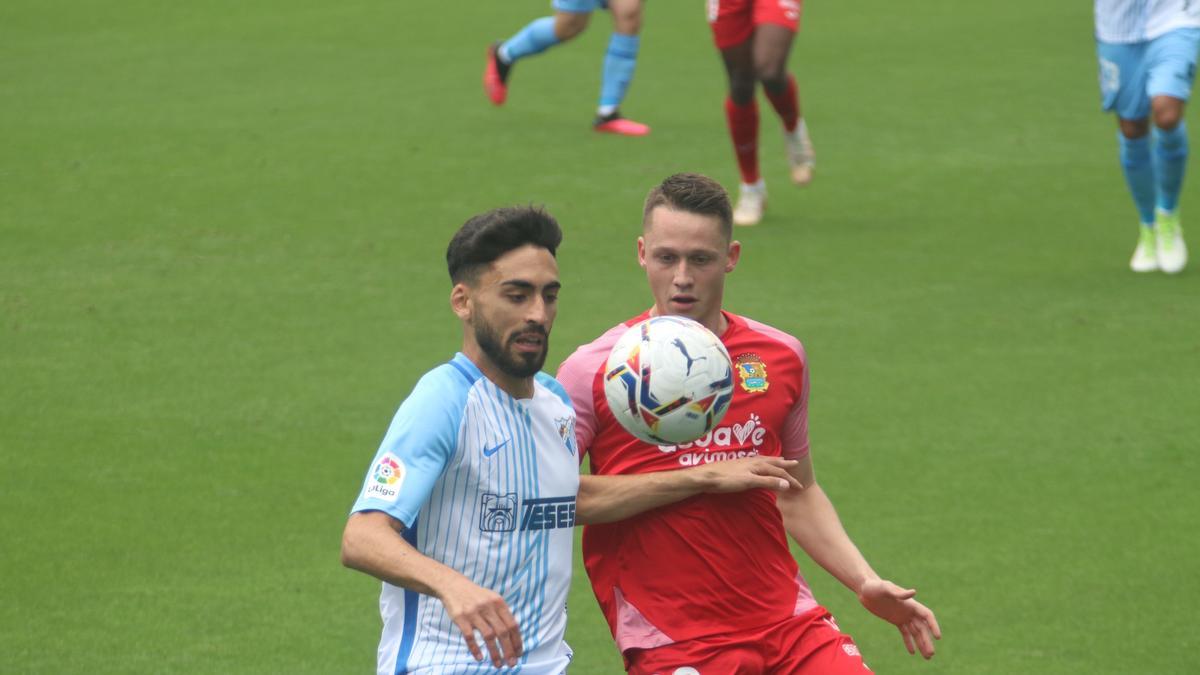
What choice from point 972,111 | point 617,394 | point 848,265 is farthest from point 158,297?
point 972,111

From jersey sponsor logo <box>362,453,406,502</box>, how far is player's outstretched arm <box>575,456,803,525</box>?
2.06 ft

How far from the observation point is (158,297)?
9469mm

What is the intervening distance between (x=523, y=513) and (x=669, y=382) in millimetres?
451

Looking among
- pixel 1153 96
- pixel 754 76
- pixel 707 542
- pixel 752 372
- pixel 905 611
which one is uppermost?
pixel 754 76

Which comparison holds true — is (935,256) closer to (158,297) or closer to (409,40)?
(158,297)

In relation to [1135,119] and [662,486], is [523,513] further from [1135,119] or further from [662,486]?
[1135,119]

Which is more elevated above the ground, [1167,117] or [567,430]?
[1167,117]

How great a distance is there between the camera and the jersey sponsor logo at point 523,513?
3.76 metres

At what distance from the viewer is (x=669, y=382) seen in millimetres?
3896

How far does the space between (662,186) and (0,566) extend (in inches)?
127

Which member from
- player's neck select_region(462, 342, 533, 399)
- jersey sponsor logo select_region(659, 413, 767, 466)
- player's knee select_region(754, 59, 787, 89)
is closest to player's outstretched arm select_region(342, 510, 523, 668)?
player's neck select_region(462, 342, 533, 399)

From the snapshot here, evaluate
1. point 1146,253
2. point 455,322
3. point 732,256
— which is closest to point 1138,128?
point 1146,253

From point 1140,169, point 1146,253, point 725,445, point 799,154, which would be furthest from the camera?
point 799,154

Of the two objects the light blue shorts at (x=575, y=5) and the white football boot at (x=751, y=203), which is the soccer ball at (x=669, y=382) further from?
the light blue shorts at (x=575, y=5)
